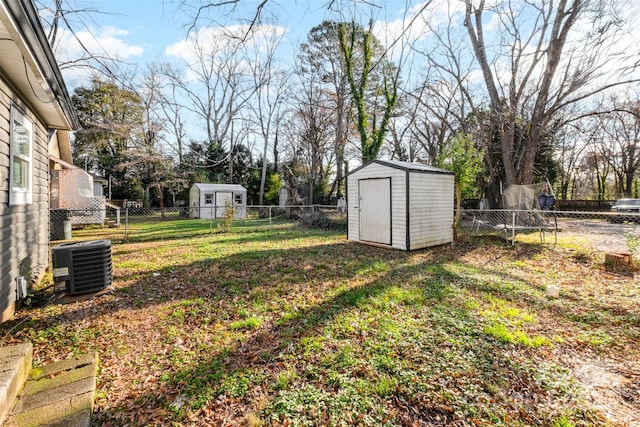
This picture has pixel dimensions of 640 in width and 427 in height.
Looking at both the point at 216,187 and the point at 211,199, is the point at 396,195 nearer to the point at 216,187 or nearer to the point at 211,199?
the point at 211,199

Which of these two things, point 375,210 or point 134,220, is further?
point 134,220

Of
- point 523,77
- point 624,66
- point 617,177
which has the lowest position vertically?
point 617,177

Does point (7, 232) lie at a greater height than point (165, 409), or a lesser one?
greater

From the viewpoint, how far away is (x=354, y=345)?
2955 millimetres

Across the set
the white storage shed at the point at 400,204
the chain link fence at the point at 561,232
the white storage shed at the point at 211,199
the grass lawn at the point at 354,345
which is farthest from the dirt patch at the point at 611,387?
the white storage shed at the point at 211,199

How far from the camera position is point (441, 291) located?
15.0 feet

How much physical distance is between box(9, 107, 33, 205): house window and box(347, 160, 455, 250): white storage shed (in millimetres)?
7113

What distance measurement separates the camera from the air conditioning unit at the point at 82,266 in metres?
3.99

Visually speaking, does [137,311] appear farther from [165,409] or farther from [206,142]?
[206,142]

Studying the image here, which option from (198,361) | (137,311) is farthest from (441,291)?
(137,311)

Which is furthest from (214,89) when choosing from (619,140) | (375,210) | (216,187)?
(619,140)

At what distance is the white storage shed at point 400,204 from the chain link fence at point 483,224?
1.11 meters

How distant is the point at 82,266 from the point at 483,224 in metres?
11.0

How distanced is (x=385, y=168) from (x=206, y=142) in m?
21.7
